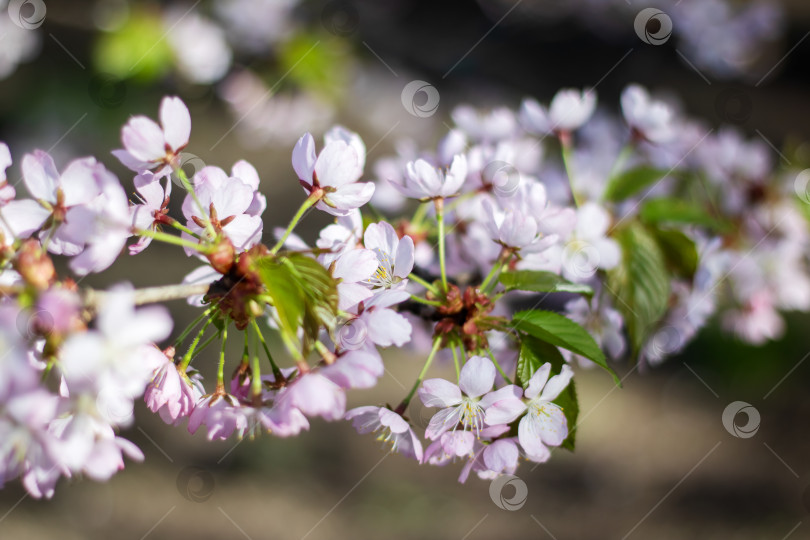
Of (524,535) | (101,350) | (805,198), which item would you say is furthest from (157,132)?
(524,535)

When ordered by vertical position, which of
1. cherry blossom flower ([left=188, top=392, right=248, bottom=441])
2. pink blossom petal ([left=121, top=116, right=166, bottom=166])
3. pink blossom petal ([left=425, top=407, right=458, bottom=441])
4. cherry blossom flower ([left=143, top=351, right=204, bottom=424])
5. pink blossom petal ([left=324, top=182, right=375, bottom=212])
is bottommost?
cherry blossom flower ([left=143, top=351, right=204, bottom=424])

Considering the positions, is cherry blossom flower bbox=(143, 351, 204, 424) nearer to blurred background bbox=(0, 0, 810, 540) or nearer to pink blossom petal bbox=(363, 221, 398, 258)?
pink blossom petal bbox=(363, 221, 398, 258)

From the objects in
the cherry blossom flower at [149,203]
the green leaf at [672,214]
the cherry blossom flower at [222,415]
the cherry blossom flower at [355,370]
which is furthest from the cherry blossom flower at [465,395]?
the green leaf at [672,214]

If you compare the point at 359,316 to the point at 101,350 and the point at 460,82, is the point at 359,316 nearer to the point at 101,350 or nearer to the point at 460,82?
the point at 101,350

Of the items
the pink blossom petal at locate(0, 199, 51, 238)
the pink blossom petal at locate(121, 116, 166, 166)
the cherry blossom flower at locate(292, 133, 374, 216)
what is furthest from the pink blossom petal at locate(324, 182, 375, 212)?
the pink blossom petal at locate(0, 199, 51, 238)

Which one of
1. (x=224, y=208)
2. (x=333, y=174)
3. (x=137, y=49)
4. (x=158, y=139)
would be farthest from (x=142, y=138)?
(x=137, y=49)
